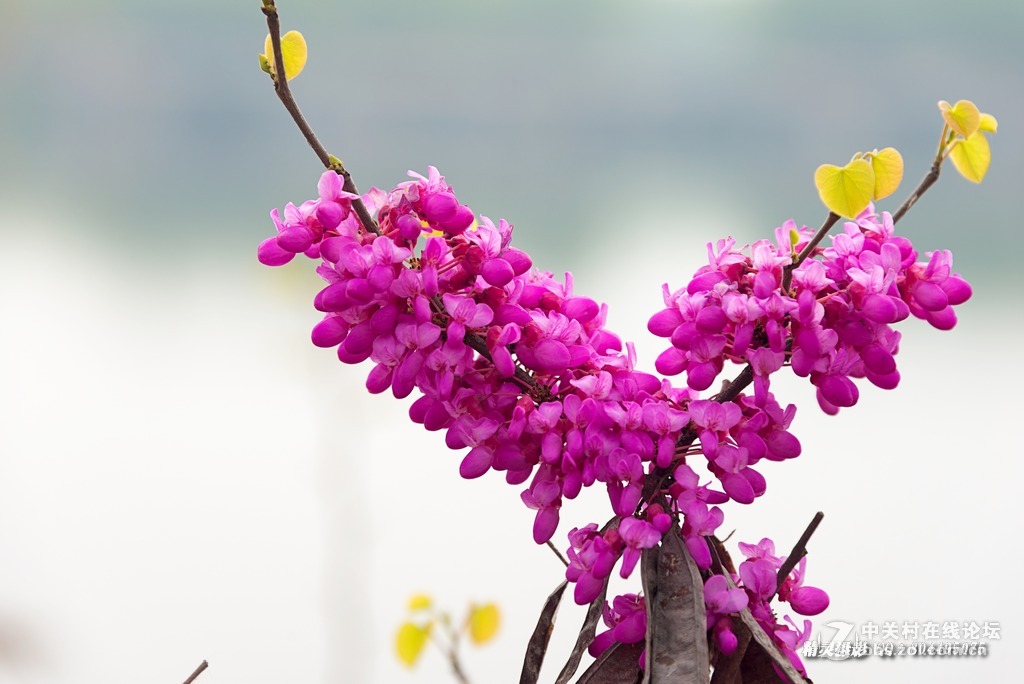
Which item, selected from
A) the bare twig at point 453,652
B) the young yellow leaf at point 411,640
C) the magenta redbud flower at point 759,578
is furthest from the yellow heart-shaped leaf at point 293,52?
the young yellow leaf at point 411,640

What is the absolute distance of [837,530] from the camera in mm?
1628

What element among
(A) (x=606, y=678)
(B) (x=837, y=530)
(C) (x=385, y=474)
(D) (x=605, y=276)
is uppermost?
(D) (x=605, y=276)

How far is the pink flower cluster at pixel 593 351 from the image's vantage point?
15.5 inches

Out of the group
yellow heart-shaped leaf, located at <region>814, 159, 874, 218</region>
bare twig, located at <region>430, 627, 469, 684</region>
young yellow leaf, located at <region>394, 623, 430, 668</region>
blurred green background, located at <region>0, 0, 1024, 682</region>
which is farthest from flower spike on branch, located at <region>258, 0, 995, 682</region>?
blurred green background, located at <region>0, 0, 1024, 682</region>

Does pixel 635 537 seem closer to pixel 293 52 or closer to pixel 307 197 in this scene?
pixel 293 52

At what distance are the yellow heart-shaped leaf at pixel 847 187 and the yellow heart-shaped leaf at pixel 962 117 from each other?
0.20 feet

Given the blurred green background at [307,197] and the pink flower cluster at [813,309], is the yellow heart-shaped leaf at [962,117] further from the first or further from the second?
the blurred green background at [307,197]

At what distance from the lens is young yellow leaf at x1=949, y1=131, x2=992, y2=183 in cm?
45

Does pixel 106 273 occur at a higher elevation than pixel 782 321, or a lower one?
higher

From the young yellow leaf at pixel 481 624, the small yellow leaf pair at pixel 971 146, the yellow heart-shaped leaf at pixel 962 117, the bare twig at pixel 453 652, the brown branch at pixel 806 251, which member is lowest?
the bare twig at pixel 453 652

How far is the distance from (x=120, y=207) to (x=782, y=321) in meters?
1.78

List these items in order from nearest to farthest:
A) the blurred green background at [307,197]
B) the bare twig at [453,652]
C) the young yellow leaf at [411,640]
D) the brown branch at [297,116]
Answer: the brown branch at [297,116] → the bare twig at [453,652] → the young yellow leaf at [411,640] → the blurred green background at [307,197]

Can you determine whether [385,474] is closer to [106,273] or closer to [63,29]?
[106,273]

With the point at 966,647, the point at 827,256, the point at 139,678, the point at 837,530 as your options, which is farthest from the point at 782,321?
the point at 139,678
